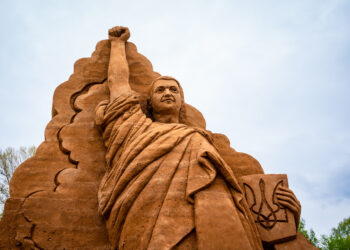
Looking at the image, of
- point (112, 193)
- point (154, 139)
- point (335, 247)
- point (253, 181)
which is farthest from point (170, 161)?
point (335, 247)

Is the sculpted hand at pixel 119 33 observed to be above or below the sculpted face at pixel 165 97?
above

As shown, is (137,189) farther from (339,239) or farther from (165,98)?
(339,239)

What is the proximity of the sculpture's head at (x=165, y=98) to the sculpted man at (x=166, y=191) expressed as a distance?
18.5 inches

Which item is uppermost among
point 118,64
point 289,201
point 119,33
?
point 119,33

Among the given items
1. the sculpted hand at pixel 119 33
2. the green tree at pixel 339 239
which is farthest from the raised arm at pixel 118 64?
the green tree at pixel 339 239

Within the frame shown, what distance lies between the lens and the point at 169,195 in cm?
375

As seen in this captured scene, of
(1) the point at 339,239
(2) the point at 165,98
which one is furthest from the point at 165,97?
(1) the point at 339,239

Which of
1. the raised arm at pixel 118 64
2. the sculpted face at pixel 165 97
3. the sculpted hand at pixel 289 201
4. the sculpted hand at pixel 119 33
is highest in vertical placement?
the sculpted hand at pixel 119 33

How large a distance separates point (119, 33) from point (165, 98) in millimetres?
2061

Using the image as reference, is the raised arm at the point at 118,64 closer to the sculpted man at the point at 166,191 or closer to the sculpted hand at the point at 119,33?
the sculpted hand at the point at 119,33

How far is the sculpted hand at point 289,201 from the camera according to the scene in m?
4.29

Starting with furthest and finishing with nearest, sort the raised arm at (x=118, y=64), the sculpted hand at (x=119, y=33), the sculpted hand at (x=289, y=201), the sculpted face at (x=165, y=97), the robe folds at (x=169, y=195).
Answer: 1. the sculpted hand at (x=119, y=33)
2. the raised arm at (x=118, y=64)
3. the sculpted face at (x=165, y=97)
4. the sculpted hand at (x=289, y=201)
5. the robe folds at (x=169, y=195)

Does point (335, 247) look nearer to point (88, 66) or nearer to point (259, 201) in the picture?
point (259, 201)

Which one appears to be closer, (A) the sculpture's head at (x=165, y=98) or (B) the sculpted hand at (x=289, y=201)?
(B) the sculpted hand at (x=289, y=201)
